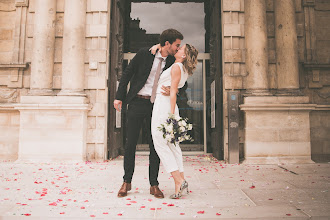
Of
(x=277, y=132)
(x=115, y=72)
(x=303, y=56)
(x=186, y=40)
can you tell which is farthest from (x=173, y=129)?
(x=186, y=40)

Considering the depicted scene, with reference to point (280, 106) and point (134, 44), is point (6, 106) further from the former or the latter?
point (280, 106)

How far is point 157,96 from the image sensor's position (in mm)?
3602

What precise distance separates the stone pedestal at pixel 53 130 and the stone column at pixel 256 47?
4038 mm

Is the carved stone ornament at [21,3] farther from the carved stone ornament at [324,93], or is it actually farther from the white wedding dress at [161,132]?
the carved stone ornament at [324,93]

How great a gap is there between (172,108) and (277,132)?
413cm

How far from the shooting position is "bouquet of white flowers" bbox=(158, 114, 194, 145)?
130 inches

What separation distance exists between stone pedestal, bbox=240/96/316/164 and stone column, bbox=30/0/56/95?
479 cm

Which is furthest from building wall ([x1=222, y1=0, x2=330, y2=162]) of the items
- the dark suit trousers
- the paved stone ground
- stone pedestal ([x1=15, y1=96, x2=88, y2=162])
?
the dark suit trousers

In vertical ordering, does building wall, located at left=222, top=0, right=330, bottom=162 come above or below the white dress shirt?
above

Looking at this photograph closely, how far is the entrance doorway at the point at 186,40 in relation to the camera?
313 inches

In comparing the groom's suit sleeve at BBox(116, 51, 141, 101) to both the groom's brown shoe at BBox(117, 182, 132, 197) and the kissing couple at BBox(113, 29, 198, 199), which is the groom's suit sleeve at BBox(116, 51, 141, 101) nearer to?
the kissing couple at BBox(113, 29, 198, 199)

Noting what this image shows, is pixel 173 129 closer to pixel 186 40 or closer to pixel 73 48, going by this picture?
pixel 73 48

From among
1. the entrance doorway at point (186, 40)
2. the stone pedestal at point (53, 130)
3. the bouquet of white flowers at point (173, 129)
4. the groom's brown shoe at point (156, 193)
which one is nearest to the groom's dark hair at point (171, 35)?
the bouquet of white flowers at point (173, 129)

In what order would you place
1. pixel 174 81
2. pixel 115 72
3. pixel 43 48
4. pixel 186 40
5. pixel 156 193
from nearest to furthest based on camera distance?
pixel 174 81 < pixel 156 193 < pixel 43 48 < pixel 115 72 < pixel 186 40
